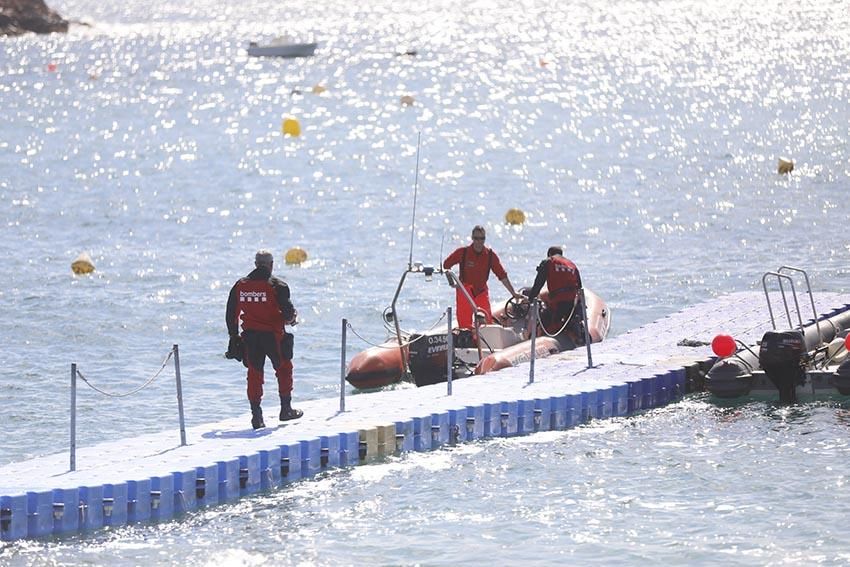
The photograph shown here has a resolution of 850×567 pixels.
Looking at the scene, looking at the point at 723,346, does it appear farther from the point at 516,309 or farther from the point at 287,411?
the point at 287,411

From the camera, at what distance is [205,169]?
52938 millimetres

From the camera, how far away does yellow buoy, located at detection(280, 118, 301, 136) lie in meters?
62.5

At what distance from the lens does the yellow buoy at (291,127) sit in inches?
2461

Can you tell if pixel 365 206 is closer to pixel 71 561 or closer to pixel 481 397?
pixel 481 397

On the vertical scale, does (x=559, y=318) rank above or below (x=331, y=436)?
above

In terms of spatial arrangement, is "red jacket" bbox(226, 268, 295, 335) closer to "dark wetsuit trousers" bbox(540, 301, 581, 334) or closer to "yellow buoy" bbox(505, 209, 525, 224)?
"dark wetsuit trousers" bbox(540, 301, 581, 334)

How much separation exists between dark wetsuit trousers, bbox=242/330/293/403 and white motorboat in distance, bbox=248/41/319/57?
83.7 meters

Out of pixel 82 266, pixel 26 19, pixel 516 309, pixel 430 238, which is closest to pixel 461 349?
pixel 516 309

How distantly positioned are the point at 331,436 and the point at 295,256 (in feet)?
59.0

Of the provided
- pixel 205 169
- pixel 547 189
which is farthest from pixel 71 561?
pixel 205 169

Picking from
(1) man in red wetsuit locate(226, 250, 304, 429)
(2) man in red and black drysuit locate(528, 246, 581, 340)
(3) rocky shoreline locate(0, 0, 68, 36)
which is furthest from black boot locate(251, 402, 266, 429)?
(3) rocky shoreline locate(0, 0, 68, 36)

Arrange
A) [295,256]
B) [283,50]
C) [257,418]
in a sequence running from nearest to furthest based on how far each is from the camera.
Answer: [257,418]
[295,256]
[283,50]

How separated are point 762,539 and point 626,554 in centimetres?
A: 121

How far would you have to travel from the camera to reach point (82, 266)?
108ft
